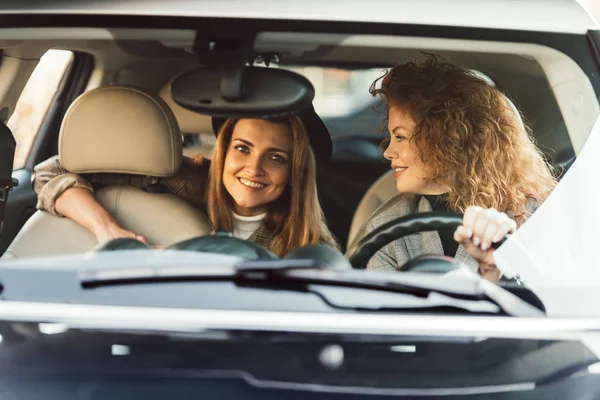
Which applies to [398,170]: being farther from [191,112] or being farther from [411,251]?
[191,112]

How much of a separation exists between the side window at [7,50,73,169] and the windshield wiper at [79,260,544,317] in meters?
1.22

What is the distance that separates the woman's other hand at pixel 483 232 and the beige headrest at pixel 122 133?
920 millimetres

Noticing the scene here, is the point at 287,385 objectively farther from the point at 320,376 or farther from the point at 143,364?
the point at 143,364

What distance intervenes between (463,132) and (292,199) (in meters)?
0.56

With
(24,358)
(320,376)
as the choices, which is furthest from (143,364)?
(320,376)

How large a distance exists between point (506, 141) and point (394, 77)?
0.38 m

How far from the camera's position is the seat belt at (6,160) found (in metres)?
2.69

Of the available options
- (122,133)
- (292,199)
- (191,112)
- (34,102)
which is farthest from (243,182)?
(34,102)

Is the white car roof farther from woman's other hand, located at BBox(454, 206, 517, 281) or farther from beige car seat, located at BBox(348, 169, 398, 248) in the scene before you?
beige car seat, located at BBox(348, 169, 398, 248)

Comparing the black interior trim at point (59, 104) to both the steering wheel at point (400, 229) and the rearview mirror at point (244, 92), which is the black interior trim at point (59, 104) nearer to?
the rearview mirror at point (244, 92)

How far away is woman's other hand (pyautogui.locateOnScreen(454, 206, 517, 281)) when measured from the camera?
2.08m

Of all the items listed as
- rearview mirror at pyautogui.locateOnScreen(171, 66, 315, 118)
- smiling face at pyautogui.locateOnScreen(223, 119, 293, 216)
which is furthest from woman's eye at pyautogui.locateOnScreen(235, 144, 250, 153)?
rearview mirror at pyautogui.locateOnScreen(171, 66, 315, 118)

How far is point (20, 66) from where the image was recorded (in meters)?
2.75

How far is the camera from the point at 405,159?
8.18 feet
